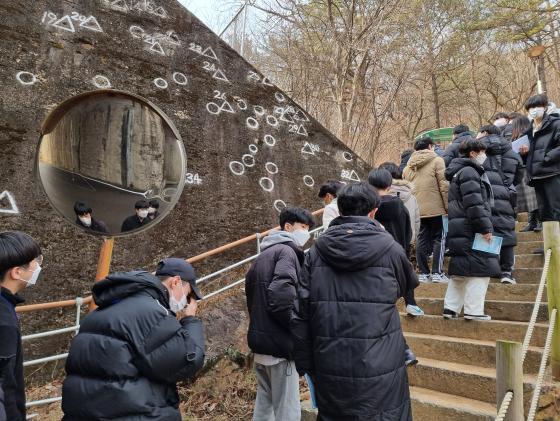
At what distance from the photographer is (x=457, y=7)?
13.5 m

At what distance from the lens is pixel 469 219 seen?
378 centimetres

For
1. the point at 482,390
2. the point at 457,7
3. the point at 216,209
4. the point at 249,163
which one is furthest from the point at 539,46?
the point at 482,390

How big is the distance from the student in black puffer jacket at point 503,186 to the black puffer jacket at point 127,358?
10.8ft

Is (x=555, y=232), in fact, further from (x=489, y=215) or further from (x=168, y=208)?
(x=168, y=208)

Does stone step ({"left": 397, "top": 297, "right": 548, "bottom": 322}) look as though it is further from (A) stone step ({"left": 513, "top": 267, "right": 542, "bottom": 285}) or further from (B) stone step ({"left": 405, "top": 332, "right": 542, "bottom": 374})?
(A) stone step ({"left": 513, "top": 267, "right": 542, "bottom": 285})

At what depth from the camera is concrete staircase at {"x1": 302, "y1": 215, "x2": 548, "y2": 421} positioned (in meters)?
3.15

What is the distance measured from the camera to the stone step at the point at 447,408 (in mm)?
2959

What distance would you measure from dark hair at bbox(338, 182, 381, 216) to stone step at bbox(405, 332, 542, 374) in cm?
192

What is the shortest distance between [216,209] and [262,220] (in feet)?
2.42

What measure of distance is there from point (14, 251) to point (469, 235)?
341cm

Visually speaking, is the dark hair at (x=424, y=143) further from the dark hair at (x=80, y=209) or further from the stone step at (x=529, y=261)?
the dark hair at (x=80, y=209)

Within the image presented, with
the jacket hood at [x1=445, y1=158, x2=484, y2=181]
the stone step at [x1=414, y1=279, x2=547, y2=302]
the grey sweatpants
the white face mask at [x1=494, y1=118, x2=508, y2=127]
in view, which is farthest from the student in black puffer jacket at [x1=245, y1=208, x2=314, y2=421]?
the white face mask at [x1=494, y1=118, x2=508, y2=127]

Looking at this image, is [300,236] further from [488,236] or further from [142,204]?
[488,236]

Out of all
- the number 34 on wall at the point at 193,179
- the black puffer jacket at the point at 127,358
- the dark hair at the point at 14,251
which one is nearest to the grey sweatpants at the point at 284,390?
the black puffer jacket at the point at 127,358
